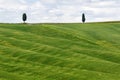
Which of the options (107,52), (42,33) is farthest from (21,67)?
(42,33)

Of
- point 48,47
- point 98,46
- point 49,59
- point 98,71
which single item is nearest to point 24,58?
point 49,59

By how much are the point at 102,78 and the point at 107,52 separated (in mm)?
22064

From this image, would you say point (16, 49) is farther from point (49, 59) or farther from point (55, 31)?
point (55, 31)

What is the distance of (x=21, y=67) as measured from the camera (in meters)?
74.0

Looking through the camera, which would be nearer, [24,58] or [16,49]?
[24,58]

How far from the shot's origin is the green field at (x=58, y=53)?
234 feet

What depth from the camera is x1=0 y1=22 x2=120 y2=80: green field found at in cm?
7125

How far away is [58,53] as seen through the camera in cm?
8650

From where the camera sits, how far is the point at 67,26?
130 metres

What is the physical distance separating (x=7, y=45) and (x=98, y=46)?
25626 millimetres

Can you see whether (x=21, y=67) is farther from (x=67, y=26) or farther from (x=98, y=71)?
(x=67, y=26)

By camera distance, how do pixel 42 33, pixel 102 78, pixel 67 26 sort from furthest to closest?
pixel 67 26 → pixel 42 33 → pixel 102 78

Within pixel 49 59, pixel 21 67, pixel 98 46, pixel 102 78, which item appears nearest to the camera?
pixel 102 78

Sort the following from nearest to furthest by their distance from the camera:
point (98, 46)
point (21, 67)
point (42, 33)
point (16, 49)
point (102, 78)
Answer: point (102, 78), point (21, 67), point (16, 49), point (98, 46), point (42, 33)
